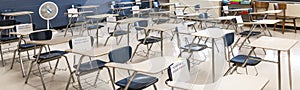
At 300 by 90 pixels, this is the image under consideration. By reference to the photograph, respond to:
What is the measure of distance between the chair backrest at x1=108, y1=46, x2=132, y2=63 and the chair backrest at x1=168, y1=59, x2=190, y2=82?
0.80 metres

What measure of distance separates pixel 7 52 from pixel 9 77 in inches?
64.3

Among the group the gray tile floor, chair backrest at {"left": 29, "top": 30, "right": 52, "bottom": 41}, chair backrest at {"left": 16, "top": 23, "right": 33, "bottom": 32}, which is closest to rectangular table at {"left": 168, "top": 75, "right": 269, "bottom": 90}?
the gray tile floor

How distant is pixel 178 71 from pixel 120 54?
3.07ft

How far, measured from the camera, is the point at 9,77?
4.19 meters

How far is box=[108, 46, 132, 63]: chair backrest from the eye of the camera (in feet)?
9.46

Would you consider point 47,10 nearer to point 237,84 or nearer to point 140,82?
point 140,82

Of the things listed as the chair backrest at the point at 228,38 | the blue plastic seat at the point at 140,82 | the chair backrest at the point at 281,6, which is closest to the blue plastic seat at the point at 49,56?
the blue plastic seat at the point at 140,82

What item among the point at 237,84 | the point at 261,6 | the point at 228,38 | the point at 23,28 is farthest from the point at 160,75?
the point at 261,6

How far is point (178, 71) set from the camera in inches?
89.9

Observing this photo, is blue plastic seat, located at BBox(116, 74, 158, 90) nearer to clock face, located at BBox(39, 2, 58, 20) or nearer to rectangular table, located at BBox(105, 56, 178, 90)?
rectangular table, located at BBox(105, 56, 178, 90)

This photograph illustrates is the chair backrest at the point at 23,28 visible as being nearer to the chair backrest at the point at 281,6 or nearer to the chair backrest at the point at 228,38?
the chair backrest at the point at 228,38

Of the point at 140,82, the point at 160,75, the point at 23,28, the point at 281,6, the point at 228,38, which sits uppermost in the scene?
the point at 281,6

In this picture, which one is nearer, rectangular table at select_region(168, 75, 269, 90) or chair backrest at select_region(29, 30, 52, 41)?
rectangular table at select_region(168, 75, 269, 90)

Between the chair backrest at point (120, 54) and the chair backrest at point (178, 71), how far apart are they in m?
0.80
